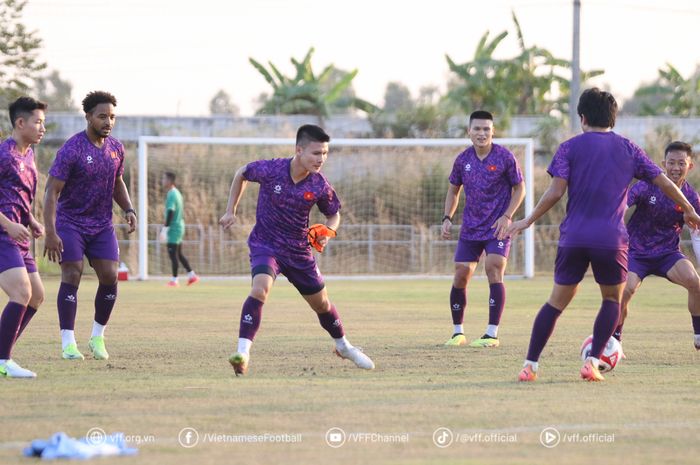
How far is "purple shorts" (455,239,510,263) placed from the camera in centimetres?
1232

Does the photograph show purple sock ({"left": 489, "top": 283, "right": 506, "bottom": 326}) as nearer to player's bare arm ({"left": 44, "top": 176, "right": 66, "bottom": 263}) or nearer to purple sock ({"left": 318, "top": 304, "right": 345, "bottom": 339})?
purple sock ({"left": 318, "top": 304, "right": 345, "bottom": 339})

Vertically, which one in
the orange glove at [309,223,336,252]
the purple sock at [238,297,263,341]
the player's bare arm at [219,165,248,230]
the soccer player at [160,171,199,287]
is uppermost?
the player's bare arm at [219,165,248,230]

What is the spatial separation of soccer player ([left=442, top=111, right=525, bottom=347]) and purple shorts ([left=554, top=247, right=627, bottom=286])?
343 cm

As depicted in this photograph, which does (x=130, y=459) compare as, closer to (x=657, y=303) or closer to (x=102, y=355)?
(x=102, y=355)

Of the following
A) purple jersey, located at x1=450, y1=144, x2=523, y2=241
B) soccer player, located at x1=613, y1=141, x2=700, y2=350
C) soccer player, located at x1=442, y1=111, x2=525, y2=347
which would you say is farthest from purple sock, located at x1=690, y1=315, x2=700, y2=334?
purple jersey, located at x1=450, y1=144, x2=523, y2=241

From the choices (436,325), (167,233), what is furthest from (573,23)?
(436,325)

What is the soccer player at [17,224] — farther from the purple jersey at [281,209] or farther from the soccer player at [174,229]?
the soccer player at [174,229]

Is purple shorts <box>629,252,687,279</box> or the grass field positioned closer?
the grass field

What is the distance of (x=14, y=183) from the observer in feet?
30.4

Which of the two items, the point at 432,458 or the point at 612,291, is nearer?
the point at 432,458

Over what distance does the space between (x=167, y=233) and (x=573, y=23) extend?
15412mm

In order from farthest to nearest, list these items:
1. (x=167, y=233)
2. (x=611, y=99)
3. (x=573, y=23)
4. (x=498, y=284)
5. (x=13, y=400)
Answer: (x=573, y=23), (x=167, y=233), (x=498, y=284), (x=611, y=99), (x=13, y=400)

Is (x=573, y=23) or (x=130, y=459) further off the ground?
(x=573, y=23)

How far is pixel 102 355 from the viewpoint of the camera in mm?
10523
